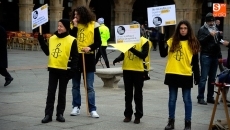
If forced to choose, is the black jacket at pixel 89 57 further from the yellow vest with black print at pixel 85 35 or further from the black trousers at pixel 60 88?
the black trousers at pixel 60 88

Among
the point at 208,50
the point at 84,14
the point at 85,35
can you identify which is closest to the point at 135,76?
the point at 85,35

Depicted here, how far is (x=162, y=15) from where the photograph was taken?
29.8 feet

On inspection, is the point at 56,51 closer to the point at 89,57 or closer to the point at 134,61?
the point at 89,57

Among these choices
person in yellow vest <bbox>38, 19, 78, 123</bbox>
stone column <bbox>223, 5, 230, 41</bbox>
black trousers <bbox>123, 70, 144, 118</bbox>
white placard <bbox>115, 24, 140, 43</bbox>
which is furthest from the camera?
stone column <bbox>223, 5, 230, 41</bbox>

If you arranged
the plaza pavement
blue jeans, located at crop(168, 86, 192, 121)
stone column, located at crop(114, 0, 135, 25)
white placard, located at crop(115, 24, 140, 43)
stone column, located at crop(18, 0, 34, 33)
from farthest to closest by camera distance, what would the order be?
stone column, located at crop(114, 0, 135, 25)
stone column, located at crop(18, 0, 34, 33)
white placard, located at crop(115, 24, 140, 43)
the plaza pavement
blue jeans, located at crop(168, 86, 192, 121)

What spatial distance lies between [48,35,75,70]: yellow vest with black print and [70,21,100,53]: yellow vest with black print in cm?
37

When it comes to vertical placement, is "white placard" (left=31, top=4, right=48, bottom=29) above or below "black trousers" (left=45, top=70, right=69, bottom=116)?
above

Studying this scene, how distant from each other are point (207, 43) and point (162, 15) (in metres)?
2.36

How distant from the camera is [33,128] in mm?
8172

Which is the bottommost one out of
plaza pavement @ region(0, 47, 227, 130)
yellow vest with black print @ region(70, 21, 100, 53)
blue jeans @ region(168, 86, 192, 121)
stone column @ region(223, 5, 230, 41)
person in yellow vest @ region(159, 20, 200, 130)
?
plaza pavement @ region(0, 47, 227, 130)

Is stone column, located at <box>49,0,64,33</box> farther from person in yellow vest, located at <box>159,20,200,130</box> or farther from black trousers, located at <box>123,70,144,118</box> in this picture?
person in yellow vest, located at <box>159,20,200,130</box>

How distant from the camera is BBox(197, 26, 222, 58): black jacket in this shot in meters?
11.1

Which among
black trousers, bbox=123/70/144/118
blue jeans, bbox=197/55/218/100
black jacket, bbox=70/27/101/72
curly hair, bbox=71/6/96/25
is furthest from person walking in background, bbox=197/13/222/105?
curly hair, bbox=71/6/96/25

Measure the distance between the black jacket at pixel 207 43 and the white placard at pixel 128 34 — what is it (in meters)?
2.40
